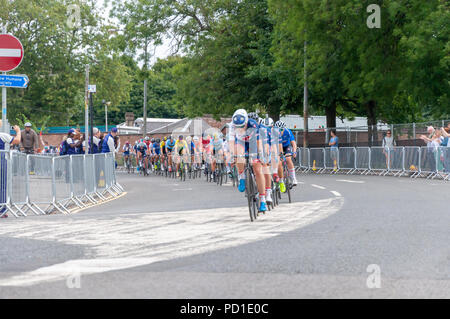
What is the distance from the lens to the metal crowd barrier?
26.3 metres

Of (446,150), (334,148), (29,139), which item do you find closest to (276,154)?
(29,139)

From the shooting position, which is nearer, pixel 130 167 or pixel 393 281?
pixel 393 281

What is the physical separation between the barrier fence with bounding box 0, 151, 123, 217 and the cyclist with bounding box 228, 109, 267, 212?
4292mm

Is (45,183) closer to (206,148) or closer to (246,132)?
(246,132)

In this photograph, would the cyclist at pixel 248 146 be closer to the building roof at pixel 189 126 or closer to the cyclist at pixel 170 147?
the cyclist at pixel 170 147

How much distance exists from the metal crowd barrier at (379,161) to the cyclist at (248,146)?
14.6m

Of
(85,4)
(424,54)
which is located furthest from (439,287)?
(85,4)

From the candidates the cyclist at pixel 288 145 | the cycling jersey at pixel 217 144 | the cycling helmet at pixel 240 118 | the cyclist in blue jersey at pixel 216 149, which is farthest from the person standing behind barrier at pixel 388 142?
the cycling helmet at pixel 240 118

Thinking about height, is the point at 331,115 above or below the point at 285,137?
above

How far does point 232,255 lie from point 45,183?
322 inches

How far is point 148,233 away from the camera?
9.98 metres

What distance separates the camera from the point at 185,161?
3142 centimetres
